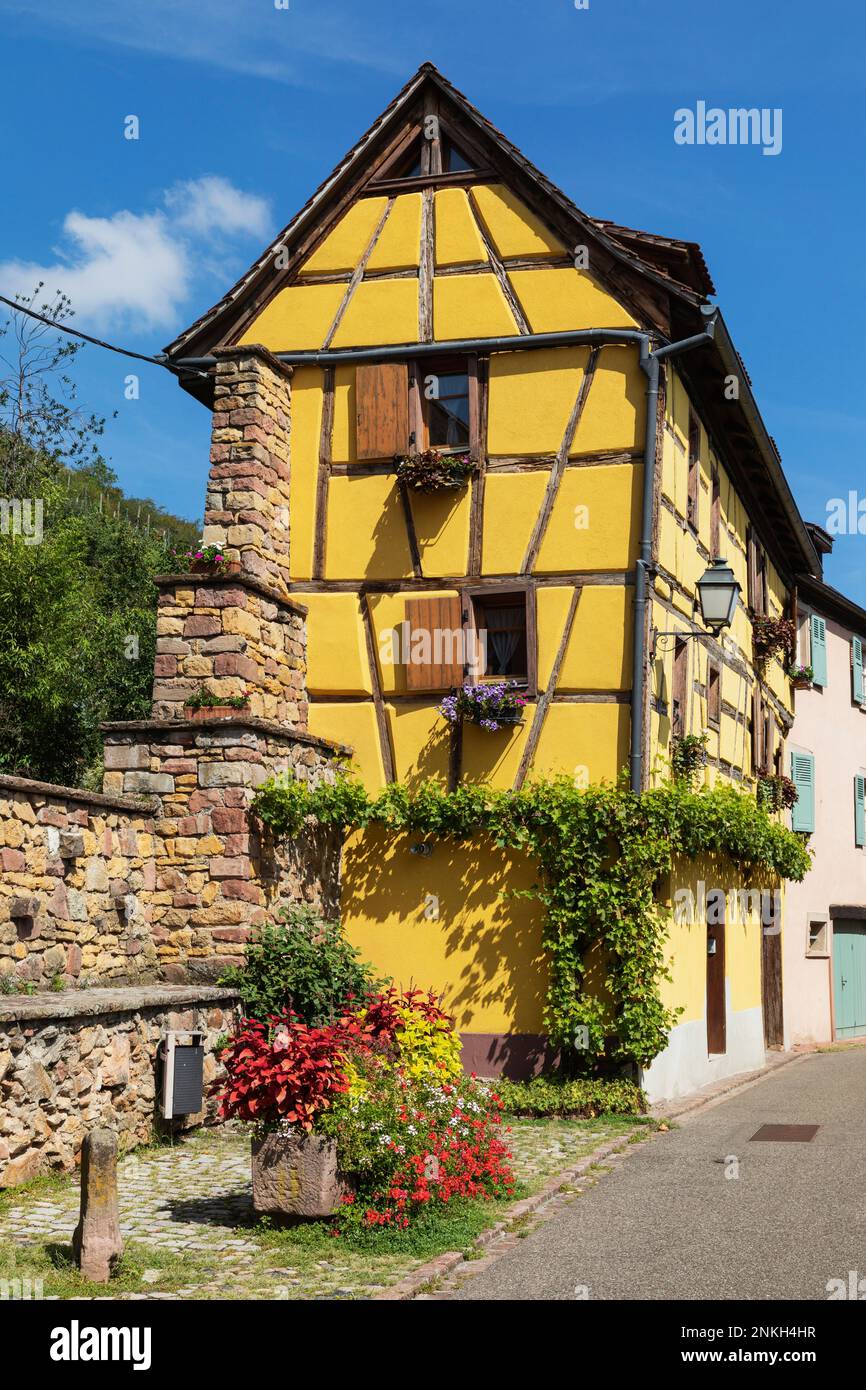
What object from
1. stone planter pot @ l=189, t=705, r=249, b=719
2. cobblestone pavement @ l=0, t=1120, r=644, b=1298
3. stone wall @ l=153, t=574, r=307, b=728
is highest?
stone wall @ l=153, t=574, r=307, b=728

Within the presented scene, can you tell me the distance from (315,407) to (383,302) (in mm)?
1237

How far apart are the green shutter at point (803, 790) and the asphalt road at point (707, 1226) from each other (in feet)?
40.0

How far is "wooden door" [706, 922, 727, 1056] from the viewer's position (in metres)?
15.9

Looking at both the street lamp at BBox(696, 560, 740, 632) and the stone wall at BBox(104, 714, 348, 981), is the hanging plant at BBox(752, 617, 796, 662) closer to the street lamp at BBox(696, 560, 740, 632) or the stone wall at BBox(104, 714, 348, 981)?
the street lamp at BBox(696, 560, 740, 632)

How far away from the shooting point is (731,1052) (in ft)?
54.0

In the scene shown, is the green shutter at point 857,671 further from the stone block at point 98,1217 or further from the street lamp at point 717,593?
the stone block at point 98,1217

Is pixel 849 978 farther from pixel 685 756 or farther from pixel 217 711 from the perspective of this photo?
pixel 217 711

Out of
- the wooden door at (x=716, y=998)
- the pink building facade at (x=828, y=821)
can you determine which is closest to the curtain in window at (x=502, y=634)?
the wooden door at (x=716, y=998)

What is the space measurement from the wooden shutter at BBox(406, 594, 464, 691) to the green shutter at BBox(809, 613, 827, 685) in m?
12.9

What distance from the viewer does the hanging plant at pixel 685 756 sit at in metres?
14.0

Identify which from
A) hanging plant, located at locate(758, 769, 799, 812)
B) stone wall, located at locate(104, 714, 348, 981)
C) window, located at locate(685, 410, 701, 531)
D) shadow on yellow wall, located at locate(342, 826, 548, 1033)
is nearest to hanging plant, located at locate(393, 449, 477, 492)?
window, located at locate(685, 410, 701, 531)

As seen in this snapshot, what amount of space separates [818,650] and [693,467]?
10.8 meters

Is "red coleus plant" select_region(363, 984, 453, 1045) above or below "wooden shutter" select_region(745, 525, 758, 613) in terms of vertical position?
below
